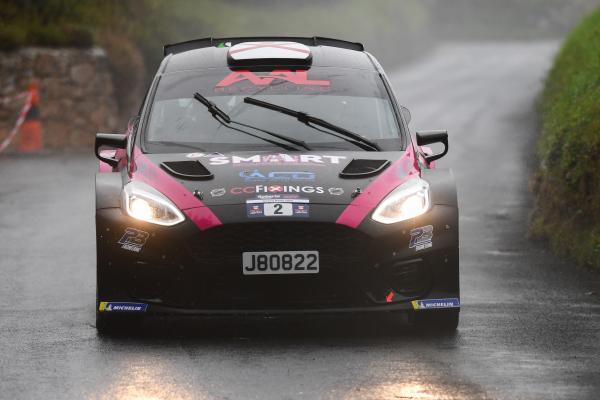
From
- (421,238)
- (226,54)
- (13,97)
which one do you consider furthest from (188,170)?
(13,97)

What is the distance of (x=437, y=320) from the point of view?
945 centimetres

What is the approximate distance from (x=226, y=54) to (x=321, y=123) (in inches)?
48.2

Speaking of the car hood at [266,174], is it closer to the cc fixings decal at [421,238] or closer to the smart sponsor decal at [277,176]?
the smart sponsor decal at [277,176]

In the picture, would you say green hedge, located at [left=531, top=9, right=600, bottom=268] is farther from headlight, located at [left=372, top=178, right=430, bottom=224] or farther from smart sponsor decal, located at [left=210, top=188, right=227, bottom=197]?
smart sponsor decal, located at [left=210, top=188, right=227, bottom=197]

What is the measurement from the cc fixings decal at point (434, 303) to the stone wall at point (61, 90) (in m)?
17.3

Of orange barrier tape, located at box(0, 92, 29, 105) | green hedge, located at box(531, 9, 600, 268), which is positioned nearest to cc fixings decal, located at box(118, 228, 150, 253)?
green hedge, located at box(531, 9, 600, 268)

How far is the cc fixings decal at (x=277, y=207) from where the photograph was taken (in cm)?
898

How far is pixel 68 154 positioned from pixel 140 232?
1574 centimetres

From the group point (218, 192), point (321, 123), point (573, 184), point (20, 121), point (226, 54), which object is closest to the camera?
point (218, 192)

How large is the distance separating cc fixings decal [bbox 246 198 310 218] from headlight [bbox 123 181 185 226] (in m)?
0.41

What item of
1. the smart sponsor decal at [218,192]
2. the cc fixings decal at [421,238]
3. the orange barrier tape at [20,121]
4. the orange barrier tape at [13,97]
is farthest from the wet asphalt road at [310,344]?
the orange barrier tape at [13,97]

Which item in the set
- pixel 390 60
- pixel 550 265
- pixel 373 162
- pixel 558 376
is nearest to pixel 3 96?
pixel 550 265

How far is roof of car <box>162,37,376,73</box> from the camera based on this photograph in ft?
35.9

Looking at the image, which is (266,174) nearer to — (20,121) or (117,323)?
(117,323)
